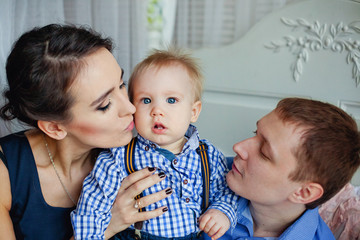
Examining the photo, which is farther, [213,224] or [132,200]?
[132,200]

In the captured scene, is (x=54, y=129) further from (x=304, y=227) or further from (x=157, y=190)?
(x=304, y=227)

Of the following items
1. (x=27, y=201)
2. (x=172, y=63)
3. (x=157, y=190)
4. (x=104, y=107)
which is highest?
(x=172, y=63)

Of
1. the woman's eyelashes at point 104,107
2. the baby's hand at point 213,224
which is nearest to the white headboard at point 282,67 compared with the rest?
the baby's hand at point 213,224

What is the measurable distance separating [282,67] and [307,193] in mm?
926

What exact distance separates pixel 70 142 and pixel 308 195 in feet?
3.45

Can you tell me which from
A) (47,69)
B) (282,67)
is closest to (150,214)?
(47,69)

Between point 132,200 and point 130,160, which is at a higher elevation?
point 130,160

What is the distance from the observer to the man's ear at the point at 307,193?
1197mm

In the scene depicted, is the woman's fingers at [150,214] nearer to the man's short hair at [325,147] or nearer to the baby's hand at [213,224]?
the baby's hand at [213,224]

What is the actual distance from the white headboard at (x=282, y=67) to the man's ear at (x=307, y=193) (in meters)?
0.68

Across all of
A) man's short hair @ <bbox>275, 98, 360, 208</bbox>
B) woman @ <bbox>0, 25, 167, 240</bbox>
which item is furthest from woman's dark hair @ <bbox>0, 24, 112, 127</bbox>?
man's short hair @ <bbox>275, 98, 360, 208</bbox>

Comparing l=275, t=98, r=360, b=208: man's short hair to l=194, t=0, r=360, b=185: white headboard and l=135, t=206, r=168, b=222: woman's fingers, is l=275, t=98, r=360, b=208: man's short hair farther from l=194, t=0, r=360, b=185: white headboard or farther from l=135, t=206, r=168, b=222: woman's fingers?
l=194, t=0, r=360, b=185: white headboard

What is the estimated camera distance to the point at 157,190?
142 cm

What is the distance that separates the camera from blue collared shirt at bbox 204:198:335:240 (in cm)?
130
